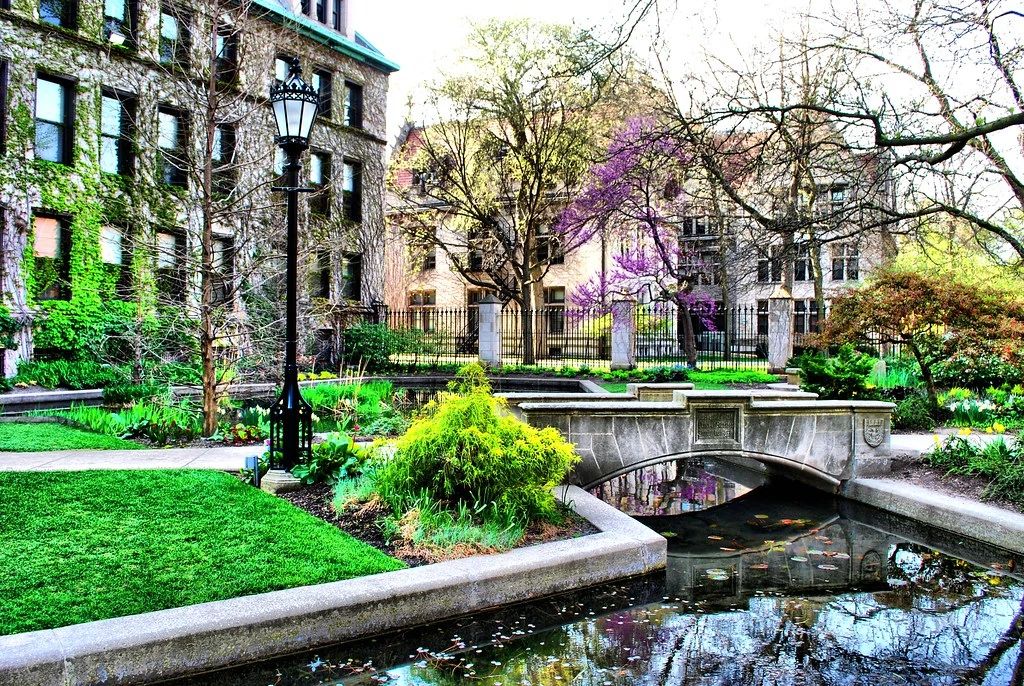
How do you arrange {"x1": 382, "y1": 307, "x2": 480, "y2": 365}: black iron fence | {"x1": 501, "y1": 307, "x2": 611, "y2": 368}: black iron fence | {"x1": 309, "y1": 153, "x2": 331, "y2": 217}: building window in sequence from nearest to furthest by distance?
{"x1": 382, "y1": 307, "x2": 480, "y2": 365}: black iron fence → {"x1": 501, "y1": 307, "x2": 611, "y2": 368}: black iron fence → {"x1": 309, "y1": 153, "x2": 331, "y2": 217}: building window

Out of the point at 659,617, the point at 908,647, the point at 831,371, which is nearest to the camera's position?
the point at 908,647

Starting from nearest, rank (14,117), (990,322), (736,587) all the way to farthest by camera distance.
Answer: (736,587) → (990,322) → (14,117)

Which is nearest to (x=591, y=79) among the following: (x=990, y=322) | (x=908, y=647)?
(x=908, y=647)

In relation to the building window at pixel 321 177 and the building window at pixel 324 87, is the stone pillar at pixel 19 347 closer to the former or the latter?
the building window at pixel 321 177

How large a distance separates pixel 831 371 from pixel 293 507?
34.5ft

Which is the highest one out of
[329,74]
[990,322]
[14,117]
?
[329,74]

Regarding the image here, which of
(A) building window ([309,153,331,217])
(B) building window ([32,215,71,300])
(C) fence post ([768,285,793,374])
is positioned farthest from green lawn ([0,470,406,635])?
(A) building window ([309,153,331,217])

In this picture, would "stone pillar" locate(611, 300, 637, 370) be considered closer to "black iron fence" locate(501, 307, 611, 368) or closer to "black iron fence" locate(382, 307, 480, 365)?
"black iron fence" locate(501, 307, 611, 368)

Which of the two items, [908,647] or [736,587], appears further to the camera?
[736,587]

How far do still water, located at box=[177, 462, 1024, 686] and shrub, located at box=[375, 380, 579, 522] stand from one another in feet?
3.69

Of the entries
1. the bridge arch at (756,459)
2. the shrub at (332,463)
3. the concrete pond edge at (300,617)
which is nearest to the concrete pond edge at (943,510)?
the bridge arch at (756,459)

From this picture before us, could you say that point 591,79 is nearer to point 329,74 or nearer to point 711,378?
point 711,378

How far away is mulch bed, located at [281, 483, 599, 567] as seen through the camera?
6.10 meters

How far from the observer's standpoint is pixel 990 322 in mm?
11602
